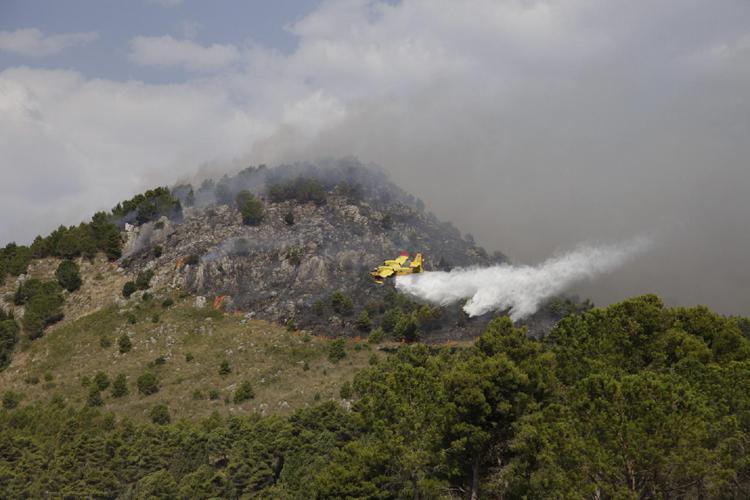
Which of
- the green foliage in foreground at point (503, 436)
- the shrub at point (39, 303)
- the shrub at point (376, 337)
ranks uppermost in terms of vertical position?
the shrub at point (39, 303)

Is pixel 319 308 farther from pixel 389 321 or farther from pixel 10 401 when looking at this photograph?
pixel 10 401

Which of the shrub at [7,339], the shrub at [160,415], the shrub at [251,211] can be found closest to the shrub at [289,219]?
the shrub at [251,211]

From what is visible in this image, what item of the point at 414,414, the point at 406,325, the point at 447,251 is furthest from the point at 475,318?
the point at 414,414

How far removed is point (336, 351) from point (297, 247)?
37679 millimetres

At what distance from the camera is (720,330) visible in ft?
206

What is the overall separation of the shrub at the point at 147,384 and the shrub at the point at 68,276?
41.8 metres

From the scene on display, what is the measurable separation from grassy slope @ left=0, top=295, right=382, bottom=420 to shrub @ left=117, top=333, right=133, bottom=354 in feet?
2.33

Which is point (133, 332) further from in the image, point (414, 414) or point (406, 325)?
point (414, 414)

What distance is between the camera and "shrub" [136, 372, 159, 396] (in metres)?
112

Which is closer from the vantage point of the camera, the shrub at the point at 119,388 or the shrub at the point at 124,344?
the shrub at the point at 119,388

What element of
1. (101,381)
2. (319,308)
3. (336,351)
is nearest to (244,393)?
(336,351)

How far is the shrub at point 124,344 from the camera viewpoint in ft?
410

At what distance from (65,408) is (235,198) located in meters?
74.6

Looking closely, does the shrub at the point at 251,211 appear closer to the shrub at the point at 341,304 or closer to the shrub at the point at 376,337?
the shrub at the point at 341,304
